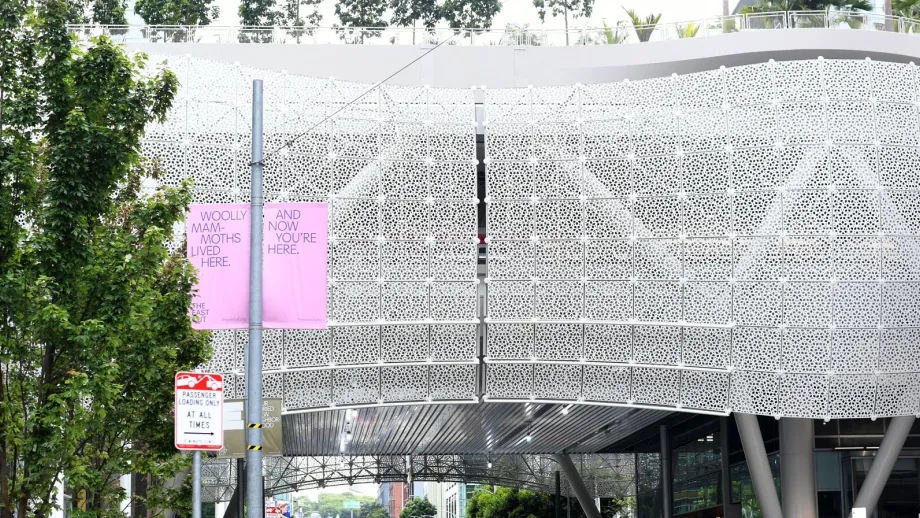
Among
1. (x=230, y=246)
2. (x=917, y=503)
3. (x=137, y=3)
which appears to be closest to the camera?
(x=230, y=246)

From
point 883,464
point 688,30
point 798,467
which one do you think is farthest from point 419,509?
point 883,464

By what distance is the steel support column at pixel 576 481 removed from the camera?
199 feet

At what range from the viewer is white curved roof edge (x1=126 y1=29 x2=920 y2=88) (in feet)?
127

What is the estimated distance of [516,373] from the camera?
34344mm

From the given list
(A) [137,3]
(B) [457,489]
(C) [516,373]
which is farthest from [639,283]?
(B) [457,489]

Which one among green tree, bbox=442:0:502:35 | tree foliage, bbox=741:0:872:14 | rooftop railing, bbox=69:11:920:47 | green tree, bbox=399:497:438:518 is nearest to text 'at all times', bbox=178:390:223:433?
rooftop railing, bbox=69:11:920:47

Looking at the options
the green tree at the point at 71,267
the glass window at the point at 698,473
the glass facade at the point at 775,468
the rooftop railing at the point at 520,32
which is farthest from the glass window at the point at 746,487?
the green tree at the point at 71,267

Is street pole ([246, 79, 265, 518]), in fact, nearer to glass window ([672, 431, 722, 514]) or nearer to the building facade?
the building facade

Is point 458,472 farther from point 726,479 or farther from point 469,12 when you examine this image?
point 726,479

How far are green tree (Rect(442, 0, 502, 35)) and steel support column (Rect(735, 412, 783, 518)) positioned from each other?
112 feet

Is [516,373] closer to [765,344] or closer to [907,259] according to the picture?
[765,344]

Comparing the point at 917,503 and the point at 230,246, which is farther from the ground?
the point at 230,246

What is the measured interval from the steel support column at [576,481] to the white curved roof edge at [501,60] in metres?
25.6

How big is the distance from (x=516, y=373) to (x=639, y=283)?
14.8ft
